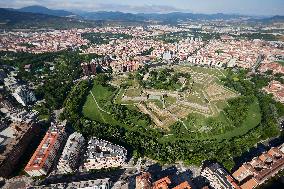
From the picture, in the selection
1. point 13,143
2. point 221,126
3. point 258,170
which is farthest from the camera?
point 221,126

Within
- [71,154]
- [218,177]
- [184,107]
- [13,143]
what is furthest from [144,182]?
[184,107]

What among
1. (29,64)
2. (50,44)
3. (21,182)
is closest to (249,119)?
(21,182)

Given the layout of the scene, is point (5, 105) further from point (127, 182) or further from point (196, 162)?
point (196, 162)

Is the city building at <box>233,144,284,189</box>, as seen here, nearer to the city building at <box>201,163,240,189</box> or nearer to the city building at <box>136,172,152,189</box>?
the city building at <box>201,163,240,189</box>

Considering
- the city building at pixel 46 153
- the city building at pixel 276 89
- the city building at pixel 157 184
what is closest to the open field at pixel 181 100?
the city building at pixel 276 89

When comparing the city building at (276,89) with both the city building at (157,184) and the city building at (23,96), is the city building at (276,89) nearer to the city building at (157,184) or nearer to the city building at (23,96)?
the city building at (157,184)

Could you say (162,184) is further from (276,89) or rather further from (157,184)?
(276,89)

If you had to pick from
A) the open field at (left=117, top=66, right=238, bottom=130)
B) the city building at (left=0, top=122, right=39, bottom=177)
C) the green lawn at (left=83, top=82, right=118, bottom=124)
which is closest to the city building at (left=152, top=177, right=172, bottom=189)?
the open field at (left=117, top=66, right=238, bottom=130)
